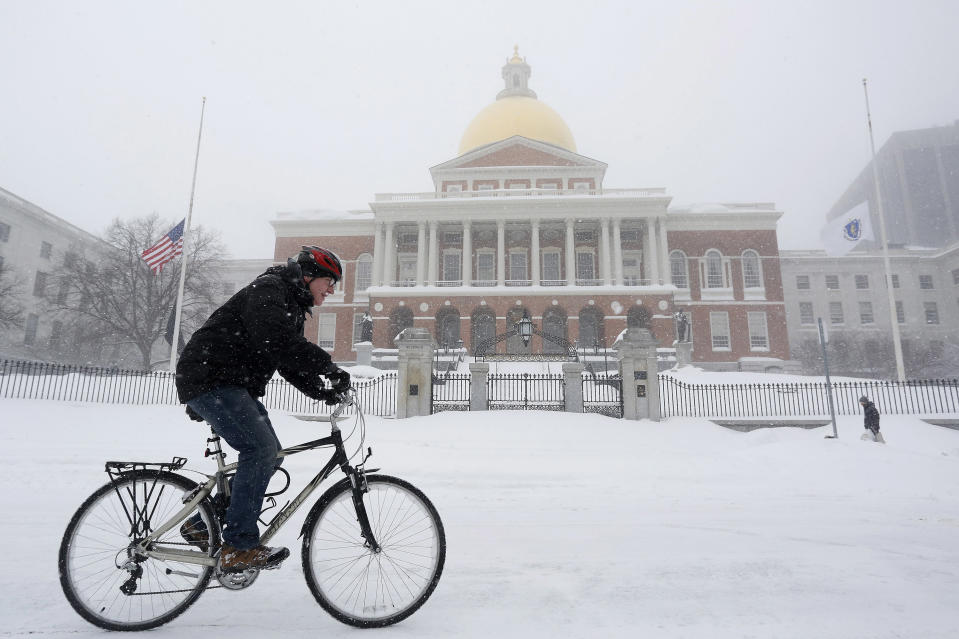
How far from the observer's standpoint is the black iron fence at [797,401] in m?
16.9

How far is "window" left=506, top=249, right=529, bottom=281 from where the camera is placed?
4197 cm

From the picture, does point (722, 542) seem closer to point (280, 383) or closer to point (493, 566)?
point (493, 566)

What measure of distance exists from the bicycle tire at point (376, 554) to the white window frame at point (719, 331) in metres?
42.0

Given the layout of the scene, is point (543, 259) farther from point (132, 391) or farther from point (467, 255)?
point (132, 391)

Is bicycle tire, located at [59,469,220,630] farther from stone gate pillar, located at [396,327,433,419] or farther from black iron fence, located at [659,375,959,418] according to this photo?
black iron fence, located at [659,375,959,418]

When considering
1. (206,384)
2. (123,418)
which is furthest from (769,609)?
(123,418)

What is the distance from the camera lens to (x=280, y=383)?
17.9 metres

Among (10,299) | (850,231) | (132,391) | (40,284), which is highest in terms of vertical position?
(40,284)

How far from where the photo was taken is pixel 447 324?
3900cm

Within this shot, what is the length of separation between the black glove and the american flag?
21.9m

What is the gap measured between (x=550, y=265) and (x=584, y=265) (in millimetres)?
2777

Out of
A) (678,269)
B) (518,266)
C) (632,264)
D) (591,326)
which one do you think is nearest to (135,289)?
(518,266)

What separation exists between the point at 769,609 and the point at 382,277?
129 feet

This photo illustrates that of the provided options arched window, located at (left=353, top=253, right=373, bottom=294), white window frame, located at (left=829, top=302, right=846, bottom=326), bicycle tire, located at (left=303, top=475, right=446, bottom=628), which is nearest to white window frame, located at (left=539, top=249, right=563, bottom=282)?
arched window, located at (left=353, top=253, right=373, bottom=294)
